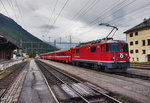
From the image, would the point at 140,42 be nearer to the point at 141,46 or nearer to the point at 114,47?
the point at 141,46

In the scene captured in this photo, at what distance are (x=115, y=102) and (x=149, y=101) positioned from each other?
1.40 meters

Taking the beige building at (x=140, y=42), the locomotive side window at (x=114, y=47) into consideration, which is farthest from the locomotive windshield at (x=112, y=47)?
the beige building at (x=140, y=42)

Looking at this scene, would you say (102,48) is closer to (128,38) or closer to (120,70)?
(120,70)

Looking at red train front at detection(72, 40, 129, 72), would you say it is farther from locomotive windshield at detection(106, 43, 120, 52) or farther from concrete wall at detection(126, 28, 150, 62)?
concrete wall at detection(126, 28, 150, 62)

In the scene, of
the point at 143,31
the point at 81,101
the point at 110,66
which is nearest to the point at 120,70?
the point at 110,66

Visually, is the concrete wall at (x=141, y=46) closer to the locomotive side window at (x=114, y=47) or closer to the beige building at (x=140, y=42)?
the beige building at (x=140, y=42)

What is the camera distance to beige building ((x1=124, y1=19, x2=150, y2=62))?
3231 cm

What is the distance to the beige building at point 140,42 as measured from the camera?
32312 mm

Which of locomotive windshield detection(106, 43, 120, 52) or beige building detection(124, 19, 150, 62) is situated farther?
beige building detection(124, 19, 150, 62)

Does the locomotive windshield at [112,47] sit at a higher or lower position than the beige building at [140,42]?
lower

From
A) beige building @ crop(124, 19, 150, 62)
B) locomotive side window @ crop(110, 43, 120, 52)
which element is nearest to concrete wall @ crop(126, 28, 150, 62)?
beige building @ crop(124, 19, 150, 62)

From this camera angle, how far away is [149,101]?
5031 mm

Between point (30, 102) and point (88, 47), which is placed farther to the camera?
point (88, 47)

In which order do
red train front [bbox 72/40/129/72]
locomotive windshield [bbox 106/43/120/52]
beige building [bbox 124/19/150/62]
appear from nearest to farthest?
red train front [bbox 72/40/129/72]
locomotive windshield [bbox 106/43/120/52]
beige building [bbox 124/19/150/62]
